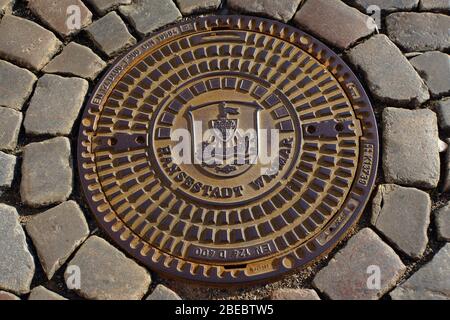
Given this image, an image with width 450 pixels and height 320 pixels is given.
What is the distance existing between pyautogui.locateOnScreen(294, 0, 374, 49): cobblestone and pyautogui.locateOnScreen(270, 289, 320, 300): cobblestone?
1.16 meters

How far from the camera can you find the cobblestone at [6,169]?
7.51ft

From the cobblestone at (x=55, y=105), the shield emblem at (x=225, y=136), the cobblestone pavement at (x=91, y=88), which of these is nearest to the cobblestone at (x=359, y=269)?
the cobblestone pavement at (x=91, y=88)

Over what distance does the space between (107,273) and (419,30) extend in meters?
1.79

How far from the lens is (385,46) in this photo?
250 cm

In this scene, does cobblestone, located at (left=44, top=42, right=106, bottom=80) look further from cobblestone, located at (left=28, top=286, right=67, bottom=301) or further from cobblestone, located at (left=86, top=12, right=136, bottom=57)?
cobblestone, located at (left=28, top=286, right=67, bottom=301)

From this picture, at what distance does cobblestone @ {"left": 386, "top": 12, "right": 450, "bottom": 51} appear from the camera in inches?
99.3

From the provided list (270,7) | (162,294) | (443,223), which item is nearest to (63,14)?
(270,7)

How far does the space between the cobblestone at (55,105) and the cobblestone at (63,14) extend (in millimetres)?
295

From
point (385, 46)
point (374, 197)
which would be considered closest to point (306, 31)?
point (385, 46)

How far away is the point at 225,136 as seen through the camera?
2275 mm

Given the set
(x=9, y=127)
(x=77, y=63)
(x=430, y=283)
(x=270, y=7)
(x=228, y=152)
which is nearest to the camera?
(x=430, y=283)

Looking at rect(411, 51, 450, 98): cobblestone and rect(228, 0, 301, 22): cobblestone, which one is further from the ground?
rect(228, 0, 301, 22): cobblestone

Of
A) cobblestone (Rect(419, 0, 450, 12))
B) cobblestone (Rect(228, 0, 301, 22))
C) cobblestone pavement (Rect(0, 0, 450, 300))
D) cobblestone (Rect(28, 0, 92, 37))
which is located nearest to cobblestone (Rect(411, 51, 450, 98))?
cobblestone pavement (Rect(0, 0, 450, 300))

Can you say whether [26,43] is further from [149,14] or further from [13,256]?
[13,256]
